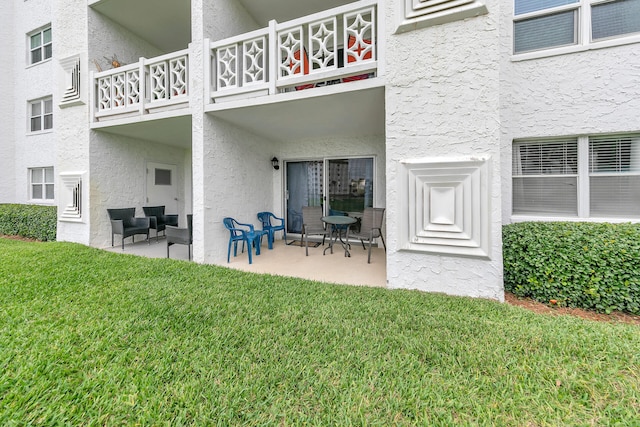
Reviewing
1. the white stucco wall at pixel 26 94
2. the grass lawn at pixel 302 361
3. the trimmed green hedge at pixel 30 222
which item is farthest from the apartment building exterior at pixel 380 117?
the white stucco wall at pixel 26 94

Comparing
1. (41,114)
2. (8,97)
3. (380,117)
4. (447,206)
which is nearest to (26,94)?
(8,97)

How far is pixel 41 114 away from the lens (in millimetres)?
10617

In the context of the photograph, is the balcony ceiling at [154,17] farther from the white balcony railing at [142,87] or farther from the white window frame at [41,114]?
the white window frame at [41,114]

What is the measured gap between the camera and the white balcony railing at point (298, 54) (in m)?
4.29

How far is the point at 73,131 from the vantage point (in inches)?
265

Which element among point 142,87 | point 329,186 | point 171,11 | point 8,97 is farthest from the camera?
point 8,97

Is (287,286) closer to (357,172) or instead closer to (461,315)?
(461,315)

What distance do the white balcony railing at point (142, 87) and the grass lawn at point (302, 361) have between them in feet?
14.1

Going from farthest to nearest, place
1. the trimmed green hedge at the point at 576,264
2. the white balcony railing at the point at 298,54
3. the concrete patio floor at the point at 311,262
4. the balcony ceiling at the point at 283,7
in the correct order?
the balcony ceiling at the point at 283,7 < the concrete patio floor at the point at 311,262 < the white balcony railing at the point at 298,54 < the trimmed green hedge at the point at 576,264

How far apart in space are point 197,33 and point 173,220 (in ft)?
18.3

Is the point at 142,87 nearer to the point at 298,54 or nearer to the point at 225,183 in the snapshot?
the point at 225,183

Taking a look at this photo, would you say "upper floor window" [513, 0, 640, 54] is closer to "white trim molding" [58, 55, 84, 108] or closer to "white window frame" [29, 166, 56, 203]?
"white trim molding" [58, 55, 84, 108]

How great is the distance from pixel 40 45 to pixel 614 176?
19.0 metres

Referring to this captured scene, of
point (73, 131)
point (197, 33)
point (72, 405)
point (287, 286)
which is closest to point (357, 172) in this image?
point (287, 286)
